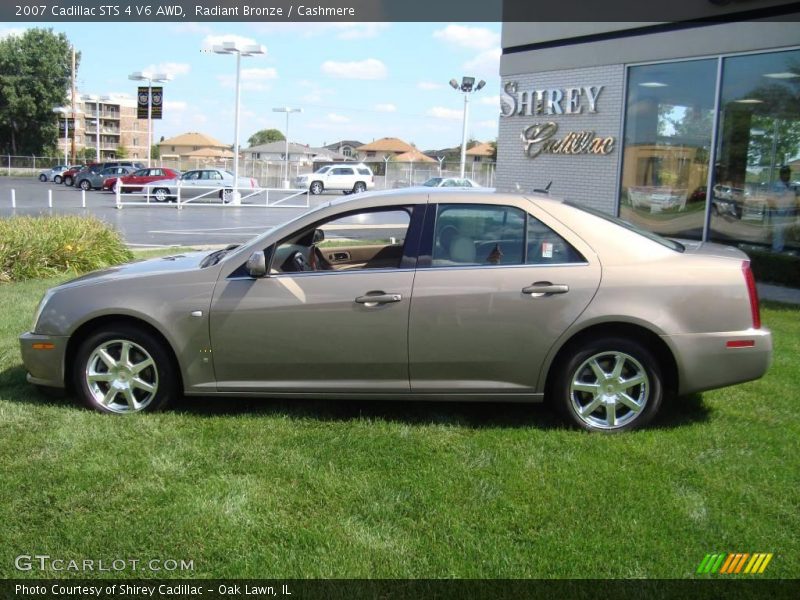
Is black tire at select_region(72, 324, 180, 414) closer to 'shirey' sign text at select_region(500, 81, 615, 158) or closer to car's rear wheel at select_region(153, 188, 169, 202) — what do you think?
'shirey' sign text at select_region(500, 81, 615, 158)

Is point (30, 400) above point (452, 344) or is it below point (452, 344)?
below

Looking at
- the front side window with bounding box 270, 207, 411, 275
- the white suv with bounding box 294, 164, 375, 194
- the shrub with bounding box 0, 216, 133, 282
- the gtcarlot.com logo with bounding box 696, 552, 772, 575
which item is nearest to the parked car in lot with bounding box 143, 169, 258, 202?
the white suv with bounding box 294, 164, 375, 194

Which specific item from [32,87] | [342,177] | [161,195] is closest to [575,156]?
[161,195]

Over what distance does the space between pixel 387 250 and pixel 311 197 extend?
37886 millimetres

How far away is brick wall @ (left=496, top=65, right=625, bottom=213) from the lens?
1338cm

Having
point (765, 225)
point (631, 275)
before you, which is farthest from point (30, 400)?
point (765, 225)

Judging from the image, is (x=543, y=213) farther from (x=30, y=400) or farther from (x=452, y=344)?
(x=30, y=400)

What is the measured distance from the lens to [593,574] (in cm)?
312

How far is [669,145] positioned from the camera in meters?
12.7

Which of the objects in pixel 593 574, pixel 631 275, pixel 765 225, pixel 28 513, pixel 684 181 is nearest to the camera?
pixel 593 574

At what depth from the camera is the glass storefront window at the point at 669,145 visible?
12.1 m

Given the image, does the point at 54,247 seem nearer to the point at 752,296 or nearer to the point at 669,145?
the point at 752,296

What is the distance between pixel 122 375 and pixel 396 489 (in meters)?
2.14

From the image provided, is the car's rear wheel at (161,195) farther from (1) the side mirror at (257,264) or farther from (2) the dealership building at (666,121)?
(1) the side mirror at (257,264)
